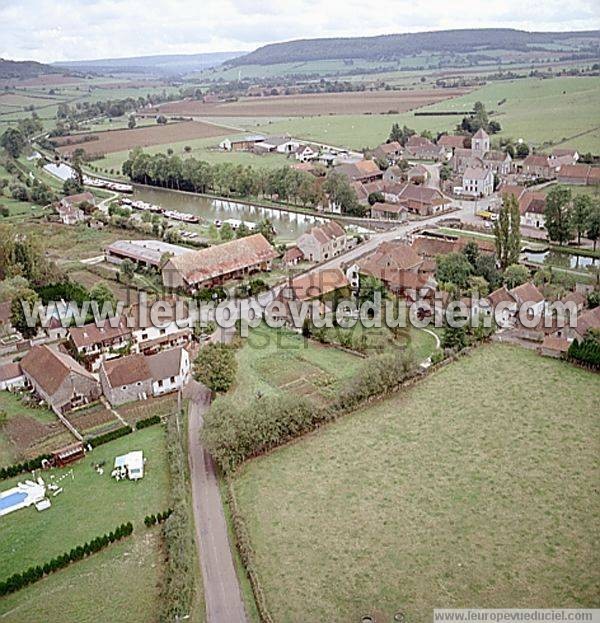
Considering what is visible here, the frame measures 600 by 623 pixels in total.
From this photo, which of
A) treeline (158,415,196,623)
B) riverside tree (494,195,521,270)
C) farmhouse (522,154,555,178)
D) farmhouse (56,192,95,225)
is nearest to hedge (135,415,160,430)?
treeline (158,415,196,623)

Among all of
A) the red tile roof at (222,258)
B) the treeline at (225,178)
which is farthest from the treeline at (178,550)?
the treeline at (225,178)

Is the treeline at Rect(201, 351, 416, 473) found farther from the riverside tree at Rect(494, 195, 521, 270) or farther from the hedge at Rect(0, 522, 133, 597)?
the riverside tree at Rect(494, 195, 521, 270)

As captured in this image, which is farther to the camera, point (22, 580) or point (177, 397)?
point (177, 397)

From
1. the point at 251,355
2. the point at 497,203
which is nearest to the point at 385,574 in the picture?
the point at 251,355

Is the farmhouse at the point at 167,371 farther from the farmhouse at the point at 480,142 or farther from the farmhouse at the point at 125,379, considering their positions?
the farmhouse at the point at 480,142

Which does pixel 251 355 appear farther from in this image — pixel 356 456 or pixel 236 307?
pixel 356 456

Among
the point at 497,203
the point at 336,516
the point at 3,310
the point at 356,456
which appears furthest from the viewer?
the point at 497,203
